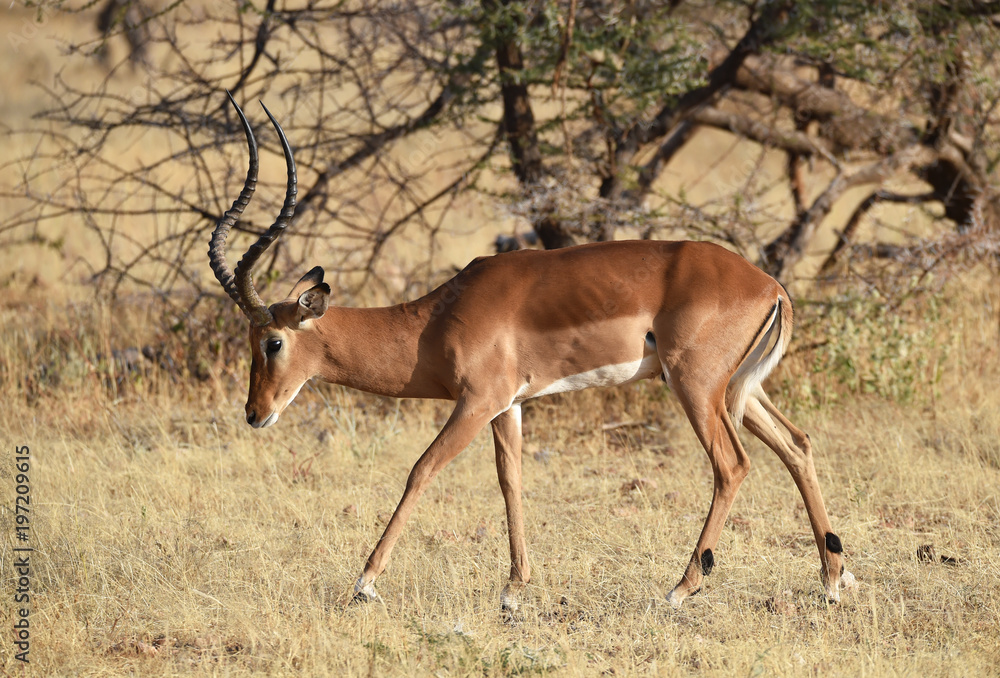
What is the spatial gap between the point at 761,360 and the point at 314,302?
1.90 metres

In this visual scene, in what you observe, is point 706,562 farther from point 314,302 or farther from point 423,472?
point 314,302

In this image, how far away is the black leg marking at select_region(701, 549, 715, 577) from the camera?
13.2ft

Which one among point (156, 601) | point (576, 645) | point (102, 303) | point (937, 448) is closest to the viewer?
point (576, 645)

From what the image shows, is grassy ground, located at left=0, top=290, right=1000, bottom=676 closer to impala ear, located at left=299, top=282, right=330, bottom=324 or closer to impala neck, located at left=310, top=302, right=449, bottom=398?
impala neck, located at left=310, top=302, right=449, bottom=398

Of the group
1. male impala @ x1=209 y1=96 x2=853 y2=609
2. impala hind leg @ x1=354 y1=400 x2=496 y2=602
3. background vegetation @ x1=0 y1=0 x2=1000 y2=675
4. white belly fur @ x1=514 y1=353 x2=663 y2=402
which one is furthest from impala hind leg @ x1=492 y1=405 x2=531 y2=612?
impala hind leg @ x1=354 y1=400 x2=496 y2=602

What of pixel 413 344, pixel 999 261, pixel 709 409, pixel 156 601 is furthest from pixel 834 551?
pixel 999 261

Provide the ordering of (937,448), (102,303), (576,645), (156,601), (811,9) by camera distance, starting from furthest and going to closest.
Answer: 1. (102,303)
2. (811,9)
3. (937,448)
4. (156,601)
5. (576,645)

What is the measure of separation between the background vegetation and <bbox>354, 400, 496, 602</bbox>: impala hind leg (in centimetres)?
15

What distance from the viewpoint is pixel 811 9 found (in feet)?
23.0

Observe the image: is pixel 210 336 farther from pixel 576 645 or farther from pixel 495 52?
pixel 576 645

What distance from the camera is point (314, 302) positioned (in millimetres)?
4285

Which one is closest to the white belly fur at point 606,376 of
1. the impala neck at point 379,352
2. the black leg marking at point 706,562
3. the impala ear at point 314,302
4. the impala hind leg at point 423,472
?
the impala hind leg at point 423,472

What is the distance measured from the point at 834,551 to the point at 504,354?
1557mm

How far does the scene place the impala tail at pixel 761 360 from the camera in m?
4.28
